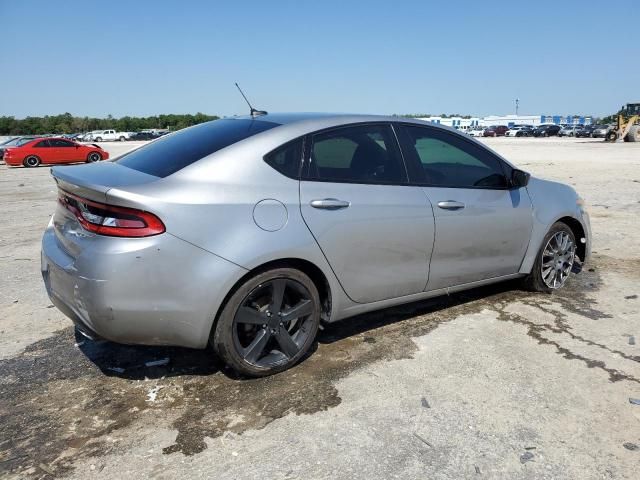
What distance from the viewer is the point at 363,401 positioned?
3139 mm

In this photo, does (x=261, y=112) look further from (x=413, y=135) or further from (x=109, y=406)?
(x=109, y=406)

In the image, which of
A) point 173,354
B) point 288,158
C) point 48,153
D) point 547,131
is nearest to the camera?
point 288,158

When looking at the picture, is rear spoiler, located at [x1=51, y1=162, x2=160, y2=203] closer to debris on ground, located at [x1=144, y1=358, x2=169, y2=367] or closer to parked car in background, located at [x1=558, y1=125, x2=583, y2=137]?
debris on ground, located at [x1=144, y1=358, x2=169, y2=367]

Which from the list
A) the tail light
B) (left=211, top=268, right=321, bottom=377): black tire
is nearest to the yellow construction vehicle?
(left=211, top=268, right=321, bottom=377): black tire

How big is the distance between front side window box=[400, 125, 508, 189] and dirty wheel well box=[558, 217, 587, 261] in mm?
1057

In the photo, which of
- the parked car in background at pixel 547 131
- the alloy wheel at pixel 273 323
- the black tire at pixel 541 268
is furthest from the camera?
the parked car in background at pixel 547 131

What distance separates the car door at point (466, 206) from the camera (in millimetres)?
3992

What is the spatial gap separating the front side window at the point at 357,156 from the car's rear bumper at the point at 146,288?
0.94m

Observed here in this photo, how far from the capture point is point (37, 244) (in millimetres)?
7395

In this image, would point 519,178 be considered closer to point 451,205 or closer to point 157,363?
point 451,205

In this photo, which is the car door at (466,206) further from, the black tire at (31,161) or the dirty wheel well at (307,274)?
the black tire at (31,161)

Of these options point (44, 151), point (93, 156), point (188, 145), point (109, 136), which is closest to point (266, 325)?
point (188, 145)

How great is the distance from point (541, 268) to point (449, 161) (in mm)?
1455

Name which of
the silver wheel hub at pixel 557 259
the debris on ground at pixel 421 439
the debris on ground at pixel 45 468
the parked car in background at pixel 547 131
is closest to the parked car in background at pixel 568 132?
the parked car in background at pixel 547 131
